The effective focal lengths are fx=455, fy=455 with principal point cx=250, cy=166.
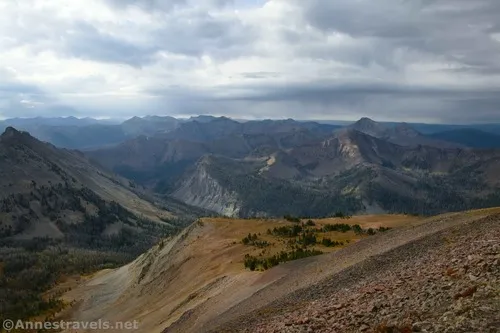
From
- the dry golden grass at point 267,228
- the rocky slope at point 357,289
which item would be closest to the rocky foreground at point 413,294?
the rocky slope at point 357,289

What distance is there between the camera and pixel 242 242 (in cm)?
5678

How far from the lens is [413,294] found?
18.2 metres

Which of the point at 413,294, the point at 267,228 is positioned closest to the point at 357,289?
the point at 413,294

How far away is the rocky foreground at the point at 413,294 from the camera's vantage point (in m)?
15.2

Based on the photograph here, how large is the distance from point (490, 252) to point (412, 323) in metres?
6.71

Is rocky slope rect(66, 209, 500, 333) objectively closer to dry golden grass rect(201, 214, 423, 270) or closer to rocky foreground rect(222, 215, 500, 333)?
rocky foreground rect(222, 215, 500, 333)

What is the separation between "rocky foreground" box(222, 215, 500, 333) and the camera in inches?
600

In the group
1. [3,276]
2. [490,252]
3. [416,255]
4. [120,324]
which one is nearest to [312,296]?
[416,255]

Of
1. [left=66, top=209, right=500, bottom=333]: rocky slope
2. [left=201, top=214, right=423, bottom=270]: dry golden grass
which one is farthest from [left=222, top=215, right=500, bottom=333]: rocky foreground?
[left=201, top=214, right=423, bottom=270]: dry golden grass

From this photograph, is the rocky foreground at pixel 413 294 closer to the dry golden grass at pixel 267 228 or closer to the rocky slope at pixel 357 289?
the rocky slope at pixel 357 289

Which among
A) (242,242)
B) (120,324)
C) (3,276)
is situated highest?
(242,242)

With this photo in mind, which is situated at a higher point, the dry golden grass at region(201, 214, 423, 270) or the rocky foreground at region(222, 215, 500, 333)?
the rocky foreground at region(222, 215, 500, 333)

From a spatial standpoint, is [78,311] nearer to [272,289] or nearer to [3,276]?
[272,289]

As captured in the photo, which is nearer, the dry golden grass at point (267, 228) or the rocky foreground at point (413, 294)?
the rocky foreground at point (413, 294)
